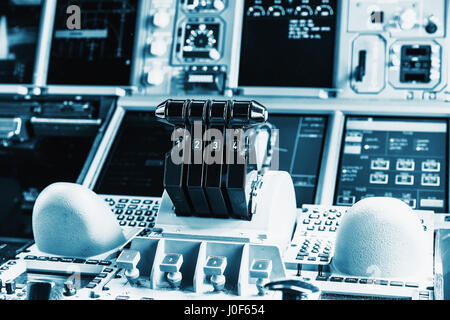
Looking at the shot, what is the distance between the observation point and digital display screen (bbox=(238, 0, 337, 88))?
3139 mm

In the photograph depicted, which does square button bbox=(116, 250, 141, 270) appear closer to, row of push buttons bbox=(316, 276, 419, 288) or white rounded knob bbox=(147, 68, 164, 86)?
row of push buttons bbox=(316, 276, 419, 288)

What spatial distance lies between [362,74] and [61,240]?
163cm

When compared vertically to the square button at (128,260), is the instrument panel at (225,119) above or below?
above

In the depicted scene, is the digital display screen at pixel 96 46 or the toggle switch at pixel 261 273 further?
the digital display screen at pixel 96 46

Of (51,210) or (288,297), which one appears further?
(51,210)

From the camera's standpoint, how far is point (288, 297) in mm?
1786

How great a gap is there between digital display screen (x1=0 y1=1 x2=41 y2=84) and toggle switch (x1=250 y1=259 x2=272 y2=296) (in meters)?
2.13

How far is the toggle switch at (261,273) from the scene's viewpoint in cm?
190

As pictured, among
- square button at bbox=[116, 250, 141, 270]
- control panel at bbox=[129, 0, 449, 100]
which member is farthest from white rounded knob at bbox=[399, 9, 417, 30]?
square button at bbox=[116, 250, 141, 270]

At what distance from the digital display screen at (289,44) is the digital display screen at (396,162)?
0.40m

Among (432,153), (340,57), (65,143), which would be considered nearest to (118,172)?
(65,143)

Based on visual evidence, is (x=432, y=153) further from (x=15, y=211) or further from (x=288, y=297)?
(x=15, y=211)

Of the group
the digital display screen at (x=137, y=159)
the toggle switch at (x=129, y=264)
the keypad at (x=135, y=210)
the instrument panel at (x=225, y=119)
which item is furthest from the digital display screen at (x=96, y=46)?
the toggle switch at (x=129, y=264)

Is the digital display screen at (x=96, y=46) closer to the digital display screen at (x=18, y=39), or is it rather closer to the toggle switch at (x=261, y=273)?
the digital display screen at (x=18, y=39)
